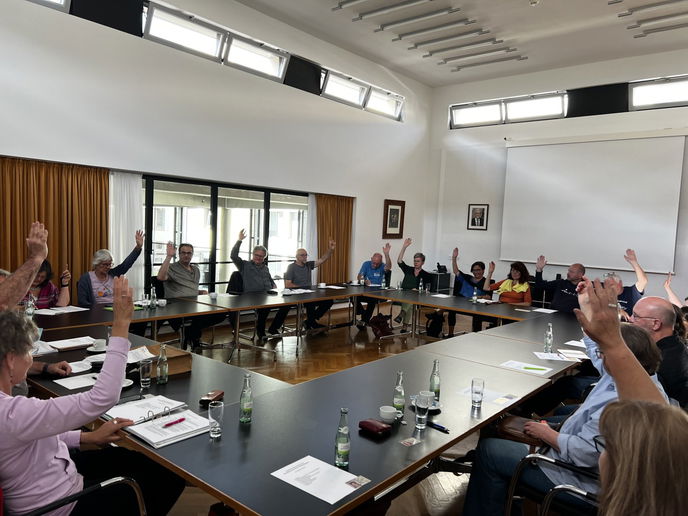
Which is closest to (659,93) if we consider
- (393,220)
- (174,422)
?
(393,220)

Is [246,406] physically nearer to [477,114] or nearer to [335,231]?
[335,231]

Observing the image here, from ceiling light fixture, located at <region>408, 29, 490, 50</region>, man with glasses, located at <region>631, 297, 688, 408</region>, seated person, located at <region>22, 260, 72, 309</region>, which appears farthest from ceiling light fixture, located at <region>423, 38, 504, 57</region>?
seated person, located at <region>22, 260, 72, 309</region>

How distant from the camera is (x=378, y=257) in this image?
763cm

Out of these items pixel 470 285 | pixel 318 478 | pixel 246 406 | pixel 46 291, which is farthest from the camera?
pixel 470 285

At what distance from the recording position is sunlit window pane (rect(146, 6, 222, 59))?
5.73 metres

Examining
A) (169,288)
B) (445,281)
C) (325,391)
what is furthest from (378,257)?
(325,391)

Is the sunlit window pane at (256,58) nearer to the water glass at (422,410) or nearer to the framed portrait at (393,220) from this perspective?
the framed portrait at (393,220)

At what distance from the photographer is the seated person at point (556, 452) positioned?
1914 millimetres

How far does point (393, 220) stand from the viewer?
9.66 meters

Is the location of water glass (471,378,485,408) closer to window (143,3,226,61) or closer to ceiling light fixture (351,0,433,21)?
ceiling light fixture (351,0,433,21)

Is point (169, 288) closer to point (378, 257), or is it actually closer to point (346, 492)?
point (378, 257)

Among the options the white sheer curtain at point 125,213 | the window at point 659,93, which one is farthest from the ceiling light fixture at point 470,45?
the white sheer curtain at point 125,213

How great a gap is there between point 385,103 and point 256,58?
3100mm

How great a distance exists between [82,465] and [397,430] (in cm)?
132
